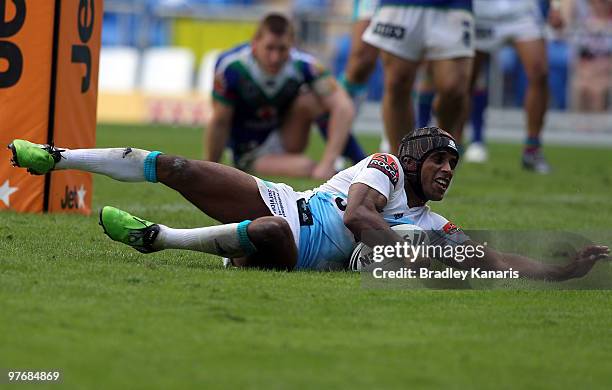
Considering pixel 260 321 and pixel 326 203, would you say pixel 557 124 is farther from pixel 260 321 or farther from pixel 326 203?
pixel 260 321

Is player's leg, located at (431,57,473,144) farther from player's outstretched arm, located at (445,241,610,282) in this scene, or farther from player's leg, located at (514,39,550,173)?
player's outstretched arm, located at (445,241,610,282)

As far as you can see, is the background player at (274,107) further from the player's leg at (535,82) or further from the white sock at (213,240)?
the white sock at (213,240)

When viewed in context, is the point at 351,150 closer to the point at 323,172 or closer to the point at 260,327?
the point at 323,172

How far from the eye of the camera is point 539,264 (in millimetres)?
5758

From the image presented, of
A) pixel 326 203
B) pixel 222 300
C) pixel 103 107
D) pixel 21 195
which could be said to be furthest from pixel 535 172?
pixel 103 107

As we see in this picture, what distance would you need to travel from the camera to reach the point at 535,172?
1341 centimetres

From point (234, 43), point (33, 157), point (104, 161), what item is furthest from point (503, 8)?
point (234, 43)

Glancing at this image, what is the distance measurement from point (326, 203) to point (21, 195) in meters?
2.44

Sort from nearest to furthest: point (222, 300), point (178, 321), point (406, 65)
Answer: point (178, 321), point (222, 300), point (406, 65)

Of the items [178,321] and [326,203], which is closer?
[178,321]

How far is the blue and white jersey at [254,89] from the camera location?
35.1ft

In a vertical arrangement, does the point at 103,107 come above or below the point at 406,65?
below

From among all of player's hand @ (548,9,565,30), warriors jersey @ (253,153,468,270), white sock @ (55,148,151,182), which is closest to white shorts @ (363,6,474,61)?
player's hand @ (548,9,565,30)

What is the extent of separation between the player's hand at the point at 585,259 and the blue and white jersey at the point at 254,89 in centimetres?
549
